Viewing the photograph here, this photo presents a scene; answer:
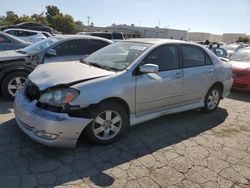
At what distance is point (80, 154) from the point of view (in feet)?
11.8

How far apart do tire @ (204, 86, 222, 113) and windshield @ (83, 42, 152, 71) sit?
75.6 inches

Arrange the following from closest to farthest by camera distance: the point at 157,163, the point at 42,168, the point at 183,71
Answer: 1. the point at 42,168
2. the point at 157,163
3. the point at 183,71

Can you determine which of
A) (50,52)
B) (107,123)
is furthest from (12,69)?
(107,123)

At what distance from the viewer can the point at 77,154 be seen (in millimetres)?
3598

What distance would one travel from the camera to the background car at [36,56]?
18.5 feet

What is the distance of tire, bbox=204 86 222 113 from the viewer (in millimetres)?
5546

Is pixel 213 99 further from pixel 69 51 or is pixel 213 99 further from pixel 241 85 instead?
pixel 69 51

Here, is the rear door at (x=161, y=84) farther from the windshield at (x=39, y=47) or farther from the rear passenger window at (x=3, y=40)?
the rear passenger window at (x=3, y=40)

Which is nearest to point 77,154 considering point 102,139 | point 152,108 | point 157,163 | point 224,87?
point 102,139

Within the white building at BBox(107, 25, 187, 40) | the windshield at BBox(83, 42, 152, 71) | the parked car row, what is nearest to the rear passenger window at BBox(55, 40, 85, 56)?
the parked car row

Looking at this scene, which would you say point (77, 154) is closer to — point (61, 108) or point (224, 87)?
point (61, 108)

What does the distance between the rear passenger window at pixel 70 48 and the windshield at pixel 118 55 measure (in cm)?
205

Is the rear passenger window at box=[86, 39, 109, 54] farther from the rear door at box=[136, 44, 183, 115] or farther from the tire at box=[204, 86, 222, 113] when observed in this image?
the tire at box=[204, 86, 222, 113]

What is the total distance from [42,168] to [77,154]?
20.9 inches
